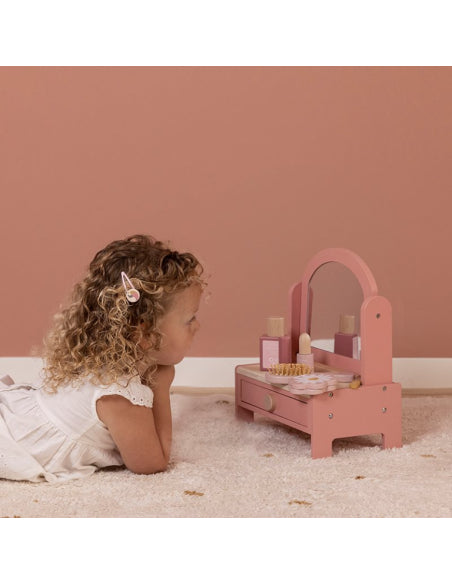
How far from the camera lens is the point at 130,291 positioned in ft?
4.64

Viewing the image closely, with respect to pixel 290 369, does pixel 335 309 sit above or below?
above

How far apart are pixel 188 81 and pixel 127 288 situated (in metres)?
1.16

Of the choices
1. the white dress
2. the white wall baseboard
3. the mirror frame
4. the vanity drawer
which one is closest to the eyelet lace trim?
the white dress

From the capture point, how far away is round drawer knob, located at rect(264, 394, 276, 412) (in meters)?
1.68

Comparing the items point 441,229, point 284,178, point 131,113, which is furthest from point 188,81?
point 441,229

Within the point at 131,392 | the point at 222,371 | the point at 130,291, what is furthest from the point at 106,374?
the point at 222,371

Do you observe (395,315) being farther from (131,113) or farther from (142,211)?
(131,113)

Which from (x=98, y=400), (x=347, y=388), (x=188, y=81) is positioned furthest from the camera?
(x=188, y=81)

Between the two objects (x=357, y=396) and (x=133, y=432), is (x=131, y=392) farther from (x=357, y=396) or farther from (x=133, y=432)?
(x=357, y=396)

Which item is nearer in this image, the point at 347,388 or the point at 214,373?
the point at 347,388

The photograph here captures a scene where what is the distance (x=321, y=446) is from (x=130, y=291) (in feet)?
1.65

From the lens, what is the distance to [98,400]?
1425 mm

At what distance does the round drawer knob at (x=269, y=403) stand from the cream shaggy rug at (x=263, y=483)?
0.24ft

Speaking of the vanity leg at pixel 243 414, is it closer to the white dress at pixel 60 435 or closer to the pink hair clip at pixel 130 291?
the white dress at pixel 60 435
